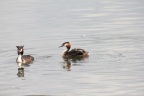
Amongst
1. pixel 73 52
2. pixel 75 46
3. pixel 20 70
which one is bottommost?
pixel 20 70

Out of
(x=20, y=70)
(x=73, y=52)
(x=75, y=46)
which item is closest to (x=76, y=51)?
(x=73, y=52)

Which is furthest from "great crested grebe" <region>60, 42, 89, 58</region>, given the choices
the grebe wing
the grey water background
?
the grey water background

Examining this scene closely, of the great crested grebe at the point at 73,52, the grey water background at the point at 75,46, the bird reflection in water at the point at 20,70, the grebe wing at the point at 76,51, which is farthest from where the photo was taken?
the grebe wing at the point at 76,51

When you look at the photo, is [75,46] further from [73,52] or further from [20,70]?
[20,70]

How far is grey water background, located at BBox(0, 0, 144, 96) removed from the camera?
22.4 m

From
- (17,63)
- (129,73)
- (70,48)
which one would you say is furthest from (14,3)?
(129,73)

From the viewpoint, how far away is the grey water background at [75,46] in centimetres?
2241

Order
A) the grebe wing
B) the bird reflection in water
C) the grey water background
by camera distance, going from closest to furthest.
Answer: the grey water background, the bird reflection in water, the grebe wing

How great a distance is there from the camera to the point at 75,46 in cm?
3169

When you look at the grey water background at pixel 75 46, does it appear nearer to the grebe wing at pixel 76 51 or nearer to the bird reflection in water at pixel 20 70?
the bird reflection in water at pixel 20 70

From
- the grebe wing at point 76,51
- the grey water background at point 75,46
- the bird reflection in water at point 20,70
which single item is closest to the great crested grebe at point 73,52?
the grebe wing at point 76,51

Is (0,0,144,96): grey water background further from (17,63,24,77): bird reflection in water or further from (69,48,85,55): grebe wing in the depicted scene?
(69,48,85,55): grebe wing

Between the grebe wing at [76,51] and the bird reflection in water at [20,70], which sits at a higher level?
the grebe wing at [76,51]

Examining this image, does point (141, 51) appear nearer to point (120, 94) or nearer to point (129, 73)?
point (129, 73)
